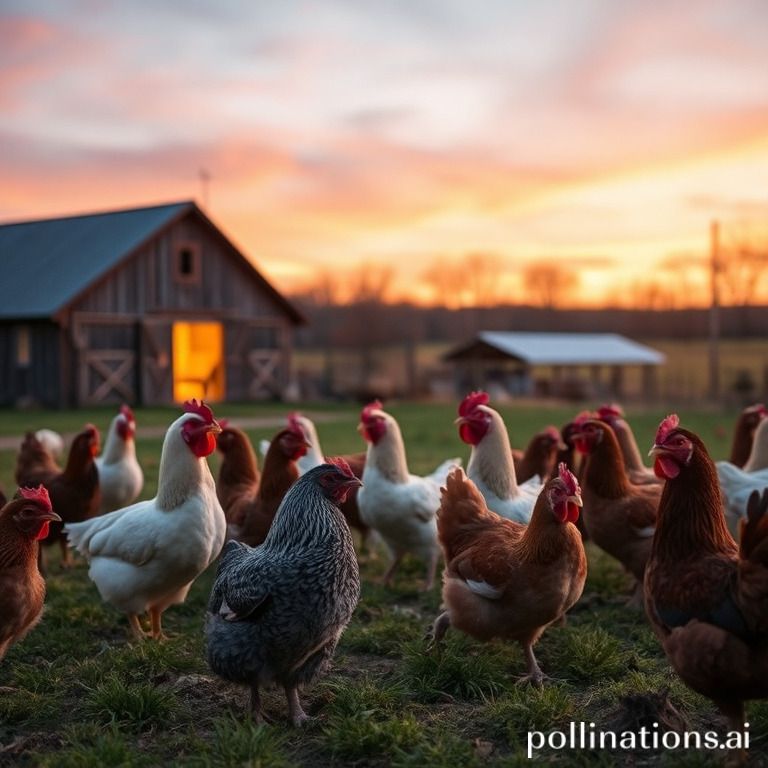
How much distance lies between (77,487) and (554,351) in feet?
101

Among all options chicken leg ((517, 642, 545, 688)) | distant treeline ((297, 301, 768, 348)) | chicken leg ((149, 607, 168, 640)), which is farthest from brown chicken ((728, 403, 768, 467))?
distant treeline ((297, 301, 768, 348))

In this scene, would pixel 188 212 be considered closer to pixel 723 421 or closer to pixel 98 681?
pixel 723 421

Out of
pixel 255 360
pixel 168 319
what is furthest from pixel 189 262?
pixel 255 360

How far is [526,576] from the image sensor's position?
186 inches

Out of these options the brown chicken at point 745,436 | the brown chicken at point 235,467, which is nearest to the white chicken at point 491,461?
the brown chicken at point 235,467

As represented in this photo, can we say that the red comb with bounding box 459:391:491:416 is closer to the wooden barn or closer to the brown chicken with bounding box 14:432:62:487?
the brown chicken with bounding box 14:432:62:487

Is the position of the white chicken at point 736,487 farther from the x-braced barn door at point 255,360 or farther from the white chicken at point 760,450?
the x-braced barn door at point 255,360

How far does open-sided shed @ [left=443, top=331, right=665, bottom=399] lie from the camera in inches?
1346

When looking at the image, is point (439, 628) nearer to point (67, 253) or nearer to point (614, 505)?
point (614, 505)

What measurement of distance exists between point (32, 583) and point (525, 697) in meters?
2.86

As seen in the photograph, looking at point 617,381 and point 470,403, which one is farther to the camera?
point 617,381

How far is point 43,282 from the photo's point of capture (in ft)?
86.9

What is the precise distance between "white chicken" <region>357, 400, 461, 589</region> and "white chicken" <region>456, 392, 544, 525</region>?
536 millimetres

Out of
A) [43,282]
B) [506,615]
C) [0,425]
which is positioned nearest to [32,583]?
[506,615]
